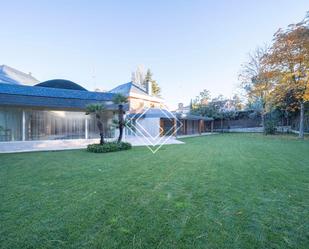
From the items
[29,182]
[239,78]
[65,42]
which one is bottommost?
[29,182]

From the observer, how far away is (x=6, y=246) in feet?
6.99

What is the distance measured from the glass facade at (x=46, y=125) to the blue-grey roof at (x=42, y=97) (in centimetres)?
82

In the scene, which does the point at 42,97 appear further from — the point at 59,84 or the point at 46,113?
the point at 59,84

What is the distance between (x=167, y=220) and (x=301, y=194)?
3216 mm

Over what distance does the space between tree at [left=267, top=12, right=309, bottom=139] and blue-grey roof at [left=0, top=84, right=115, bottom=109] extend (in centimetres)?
1691

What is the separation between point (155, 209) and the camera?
10.2 feet

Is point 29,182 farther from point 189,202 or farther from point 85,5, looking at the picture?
point 85,5

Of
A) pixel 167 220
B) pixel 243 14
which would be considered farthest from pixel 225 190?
pixel 243 14

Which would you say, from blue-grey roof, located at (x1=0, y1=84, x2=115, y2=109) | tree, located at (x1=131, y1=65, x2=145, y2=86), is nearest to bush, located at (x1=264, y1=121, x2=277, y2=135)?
blue-grey roof, located at (x1=0, y1=84, x2=115, y2=109)

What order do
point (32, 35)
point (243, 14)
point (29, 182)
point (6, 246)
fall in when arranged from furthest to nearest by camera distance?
point (32, 35), point (243, 14), point (29, 182), point (6, 246)

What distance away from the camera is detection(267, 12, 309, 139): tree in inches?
549

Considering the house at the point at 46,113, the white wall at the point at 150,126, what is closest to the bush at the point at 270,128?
the white wall at the point at 150,126

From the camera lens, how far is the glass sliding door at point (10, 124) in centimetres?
1025

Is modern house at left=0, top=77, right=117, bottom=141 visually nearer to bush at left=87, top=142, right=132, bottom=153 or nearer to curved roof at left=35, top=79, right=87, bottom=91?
bush at left=87, top=142, right=132, bottom=153
